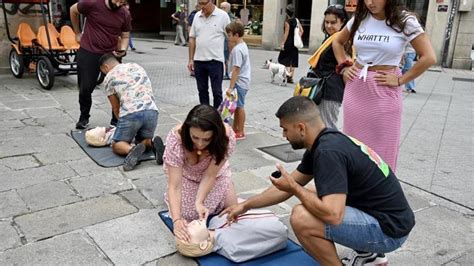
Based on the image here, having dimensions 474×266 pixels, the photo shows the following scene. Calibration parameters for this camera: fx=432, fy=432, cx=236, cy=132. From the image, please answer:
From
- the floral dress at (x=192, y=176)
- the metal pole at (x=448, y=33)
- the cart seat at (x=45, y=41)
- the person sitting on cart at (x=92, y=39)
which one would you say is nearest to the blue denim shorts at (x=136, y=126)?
the person sitting on cart at (x=92, y=39)

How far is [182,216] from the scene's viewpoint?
2.73 meters

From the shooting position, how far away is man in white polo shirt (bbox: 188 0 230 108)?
4914mm

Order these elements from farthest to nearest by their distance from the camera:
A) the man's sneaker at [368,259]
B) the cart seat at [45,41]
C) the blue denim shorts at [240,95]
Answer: the cart seat at [45,41] → the blue denim shorts at [240,95] → the man's sneaker at [368,259]

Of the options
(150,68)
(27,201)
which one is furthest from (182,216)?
(150,68)

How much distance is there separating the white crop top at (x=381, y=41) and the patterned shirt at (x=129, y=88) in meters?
2.06

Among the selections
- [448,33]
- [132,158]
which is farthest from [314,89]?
[448,33]

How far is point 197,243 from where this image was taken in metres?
2.44

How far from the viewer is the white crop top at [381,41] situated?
251 centimetres

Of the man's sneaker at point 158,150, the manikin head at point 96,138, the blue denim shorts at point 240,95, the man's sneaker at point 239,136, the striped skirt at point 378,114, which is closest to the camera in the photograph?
the striped skirt at point 378,114

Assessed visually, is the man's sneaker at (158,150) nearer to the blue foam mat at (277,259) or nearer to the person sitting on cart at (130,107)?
the person sitting on cart at (130,107)

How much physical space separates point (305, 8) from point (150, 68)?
7.52 m

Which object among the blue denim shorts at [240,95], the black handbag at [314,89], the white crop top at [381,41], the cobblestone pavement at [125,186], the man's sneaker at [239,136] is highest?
the white crop top at [381,41]

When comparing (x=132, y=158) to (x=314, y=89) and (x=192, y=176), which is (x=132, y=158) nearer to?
(x=192, y=176)

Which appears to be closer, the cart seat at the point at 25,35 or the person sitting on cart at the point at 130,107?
the person sitting on cart at the point at 130,107
